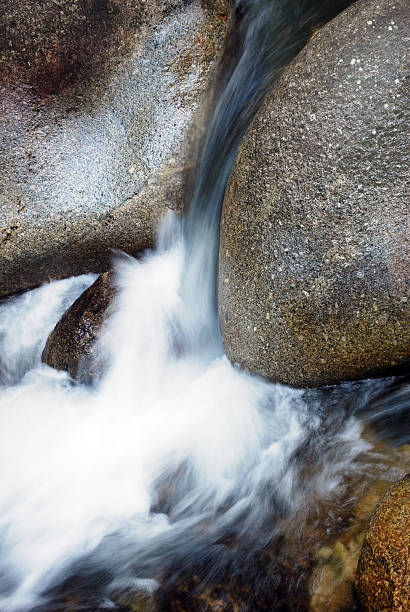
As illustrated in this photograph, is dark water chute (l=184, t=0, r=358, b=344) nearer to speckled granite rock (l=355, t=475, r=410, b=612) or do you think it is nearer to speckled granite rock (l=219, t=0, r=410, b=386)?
speckled granite rock (l=219, t=0, r=410, b=386)

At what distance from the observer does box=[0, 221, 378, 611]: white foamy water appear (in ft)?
9.16

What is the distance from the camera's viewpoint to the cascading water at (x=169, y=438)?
2.59 m

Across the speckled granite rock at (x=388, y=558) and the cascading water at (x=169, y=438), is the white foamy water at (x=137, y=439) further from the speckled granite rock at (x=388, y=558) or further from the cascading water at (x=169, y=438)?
the speckled granite rock at (x=388, y=558)

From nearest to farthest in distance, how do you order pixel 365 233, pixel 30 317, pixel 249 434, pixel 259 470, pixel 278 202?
pixel 365 233 < pixel 278 202 < pixel 259 470 < pixel 249 434 < pixel 30 317

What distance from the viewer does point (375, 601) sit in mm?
1868

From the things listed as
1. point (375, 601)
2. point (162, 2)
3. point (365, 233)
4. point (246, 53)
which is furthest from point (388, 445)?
point (162, 2)

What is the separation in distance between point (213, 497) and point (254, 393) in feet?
2.37

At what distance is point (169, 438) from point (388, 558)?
179 cm

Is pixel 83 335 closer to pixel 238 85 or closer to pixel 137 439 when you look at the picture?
pixel 137 439

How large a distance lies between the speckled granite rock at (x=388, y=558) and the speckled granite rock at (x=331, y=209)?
88 centimetres

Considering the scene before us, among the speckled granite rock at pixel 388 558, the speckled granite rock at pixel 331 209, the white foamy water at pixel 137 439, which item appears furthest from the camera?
the white foamy water at pixel 137 439

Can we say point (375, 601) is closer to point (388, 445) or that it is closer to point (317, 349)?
point (388, 445)

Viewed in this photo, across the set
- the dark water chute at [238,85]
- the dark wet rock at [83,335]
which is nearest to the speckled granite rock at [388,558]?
the dark water chute at [238,85]

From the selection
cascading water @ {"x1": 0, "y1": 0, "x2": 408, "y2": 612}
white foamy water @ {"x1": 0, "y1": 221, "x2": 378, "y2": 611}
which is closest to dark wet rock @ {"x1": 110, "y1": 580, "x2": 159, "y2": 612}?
cascading water @ {"x1": 0, "y1": 0, "x2": 408, "y2": 612}
